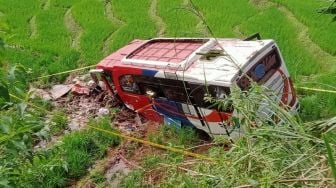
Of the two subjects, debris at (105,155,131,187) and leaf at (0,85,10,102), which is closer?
leaf at (0,85,10,102)

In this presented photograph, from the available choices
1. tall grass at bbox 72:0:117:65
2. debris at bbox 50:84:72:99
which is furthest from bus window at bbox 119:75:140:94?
tall grass at bbox 72:0:117:65

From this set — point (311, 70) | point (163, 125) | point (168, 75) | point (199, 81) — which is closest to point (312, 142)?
point (199, 81)

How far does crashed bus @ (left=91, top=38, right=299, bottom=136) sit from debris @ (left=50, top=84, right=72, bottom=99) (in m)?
1.32

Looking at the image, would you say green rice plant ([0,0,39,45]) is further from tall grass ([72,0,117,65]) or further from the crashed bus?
the crashed bus

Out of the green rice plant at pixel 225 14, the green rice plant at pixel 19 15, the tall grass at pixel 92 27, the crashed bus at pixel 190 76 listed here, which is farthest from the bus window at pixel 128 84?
the green rice plant at pixel 19 15

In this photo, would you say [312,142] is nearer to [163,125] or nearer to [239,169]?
[239,169]

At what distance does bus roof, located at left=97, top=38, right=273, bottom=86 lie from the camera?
6129mm

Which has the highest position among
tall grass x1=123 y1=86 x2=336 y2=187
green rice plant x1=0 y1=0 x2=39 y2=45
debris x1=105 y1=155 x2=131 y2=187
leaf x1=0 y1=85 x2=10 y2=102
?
leaf x1=0 y1=85 x2=10 y2=102

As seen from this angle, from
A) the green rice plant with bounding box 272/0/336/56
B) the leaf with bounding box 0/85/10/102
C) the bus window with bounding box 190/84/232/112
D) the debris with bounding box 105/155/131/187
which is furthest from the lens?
the green rice plant with bounding box 272/0/336/56

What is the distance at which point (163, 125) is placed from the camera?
24.5 feet

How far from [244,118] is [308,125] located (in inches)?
22.9

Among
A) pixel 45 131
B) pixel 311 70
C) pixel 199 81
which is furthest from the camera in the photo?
pixel 311 70

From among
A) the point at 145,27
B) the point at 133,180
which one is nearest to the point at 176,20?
the point at 145,27

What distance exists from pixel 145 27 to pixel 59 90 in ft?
8.41
